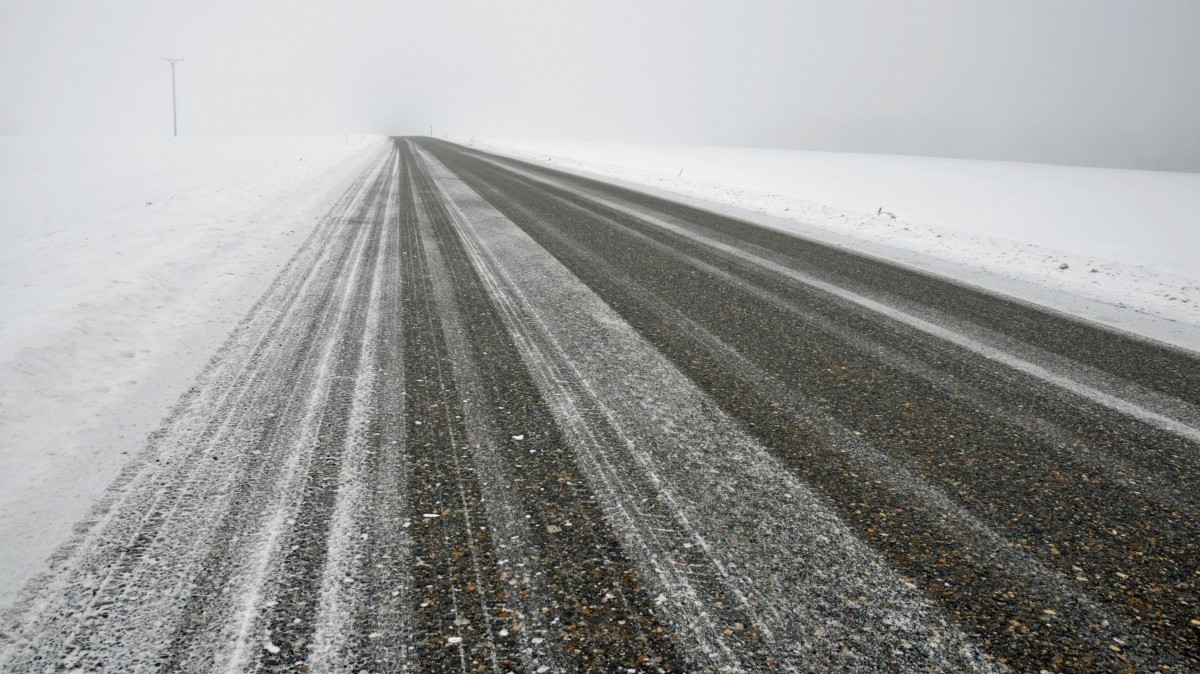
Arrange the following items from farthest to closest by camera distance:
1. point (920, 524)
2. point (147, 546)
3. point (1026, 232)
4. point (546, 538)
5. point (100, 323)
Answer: point (1026, 232) < point (100, 323) < point (920, 524) < point (546, 538) < point (147, 546)

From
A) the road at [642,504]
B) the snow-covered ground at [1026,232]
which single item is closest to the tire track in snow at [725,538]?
the road at [642,504]

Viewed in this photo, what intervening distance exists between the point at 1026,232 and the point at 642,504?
1478cm

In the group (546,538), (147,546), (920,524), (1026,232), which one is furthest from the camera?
(1026,232)

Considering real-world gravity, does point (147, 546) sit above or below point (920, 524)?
below

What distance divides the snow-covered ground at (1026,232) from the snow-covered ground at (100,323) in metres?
7.32

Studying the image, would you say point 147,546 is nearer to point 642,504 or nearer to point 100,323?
point 642,504

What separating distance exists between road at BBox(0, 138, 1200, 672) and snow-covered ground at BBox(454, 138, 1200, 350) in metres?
1.96

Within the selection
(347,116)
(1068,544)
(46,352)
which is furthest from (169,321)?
(347,116)

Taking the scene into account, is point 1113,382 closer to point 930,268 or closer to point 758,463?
point 758,463

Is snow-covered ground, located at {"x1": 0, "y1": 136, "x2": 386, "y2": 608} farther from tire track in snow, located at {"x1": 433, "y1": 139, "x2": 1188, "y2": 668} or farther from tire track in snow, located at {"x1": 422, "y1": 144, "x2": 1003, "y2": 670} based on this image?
tire track in snow, located at {"x1": 433, "y1": 139, "x2": 1188, "y2": 668}

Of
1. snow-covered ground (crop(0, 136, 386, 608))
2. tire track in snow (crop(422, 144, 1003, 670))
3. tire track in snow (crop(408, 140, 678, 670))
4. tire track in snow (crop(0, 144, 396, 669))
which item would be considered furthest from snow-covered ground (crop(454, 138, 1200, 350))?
snow-covered ground (crop(0, 136, 386, 608))

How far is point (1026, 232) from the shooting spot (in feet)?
44.4

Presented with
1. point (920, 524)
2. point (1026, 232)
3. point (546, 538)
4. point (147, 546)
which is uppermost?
point (1026, 232)

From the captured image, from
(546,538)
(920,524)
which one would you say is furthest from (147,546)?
(920,524)
